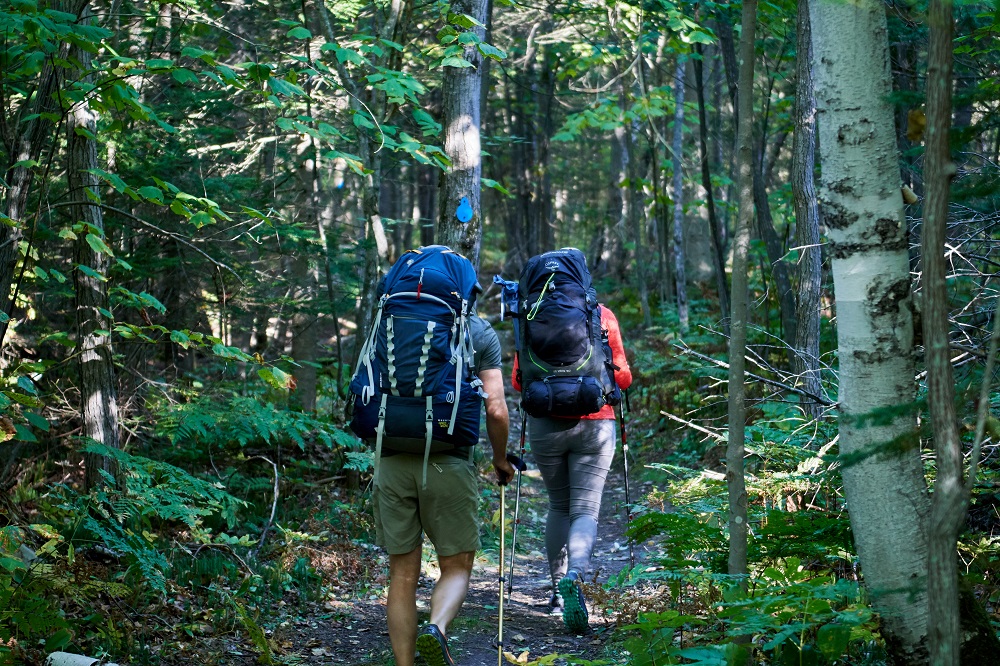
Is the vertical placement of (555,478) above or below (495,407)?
below

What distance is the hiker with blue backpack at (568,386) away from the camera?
5.41m

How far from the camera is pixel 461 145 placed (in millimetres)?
6438

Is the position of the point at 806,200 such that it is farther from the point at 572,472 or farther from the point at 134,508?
the point at 134,508

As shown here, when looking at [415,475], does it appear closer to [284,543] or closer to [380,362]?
[380,362]

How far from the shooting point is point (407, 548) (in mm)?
4266

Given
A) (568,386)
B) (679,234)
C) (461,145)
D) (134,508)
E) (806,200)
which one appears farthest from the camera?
(679,234)

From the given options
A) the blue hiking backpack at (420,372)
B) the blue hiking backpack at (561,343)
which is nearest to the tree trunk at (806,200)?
the blue hiking backpack at (561,343)

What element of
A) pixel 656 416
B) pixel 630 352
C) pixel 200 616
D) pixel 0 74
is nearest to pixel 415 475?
pixel 200 616

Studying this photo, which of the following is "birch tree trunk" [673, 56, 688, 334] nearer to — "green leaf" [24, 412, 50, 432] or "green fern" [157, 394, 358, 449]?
Result: "green fern" [157, 394, 358, 449]

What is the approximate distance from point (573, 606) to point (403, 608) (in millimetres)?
1357

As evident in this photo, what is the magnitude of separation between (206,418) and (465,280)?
2.69 metres

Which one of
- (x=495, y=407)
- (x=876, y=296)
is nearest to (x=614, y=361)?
(x=495, y=407)

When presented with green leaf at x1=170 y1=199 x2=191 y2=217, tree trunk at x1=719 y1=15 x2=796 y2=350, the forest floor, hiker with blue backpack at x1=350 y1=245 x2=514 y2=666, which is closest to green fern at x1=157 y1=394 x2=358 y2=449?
the forest floor

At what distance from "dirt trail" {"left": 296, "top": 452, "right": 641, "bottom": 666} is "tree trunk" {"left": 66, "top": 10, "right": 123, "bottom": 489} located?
184 centimetres
